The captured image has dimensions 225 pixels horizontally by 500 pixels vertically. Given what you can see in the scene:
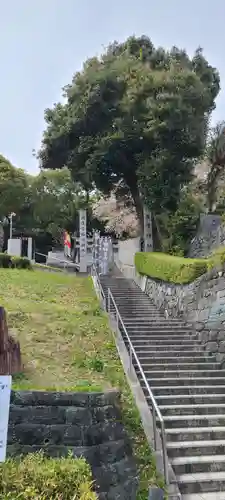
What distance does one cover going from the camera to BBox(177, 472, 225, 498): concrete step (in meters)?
5.73

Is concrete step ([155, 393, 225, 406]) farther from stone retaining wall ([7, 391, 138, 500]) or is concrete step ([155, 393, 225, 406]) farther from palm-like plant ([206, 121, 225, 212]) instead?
palm-like plant ([206, 121, 225, 212])

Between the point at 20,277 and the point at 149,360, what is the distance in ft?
29.4

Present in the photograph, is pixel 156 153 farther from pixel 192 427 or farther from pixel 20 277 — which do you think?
pixel 192 427

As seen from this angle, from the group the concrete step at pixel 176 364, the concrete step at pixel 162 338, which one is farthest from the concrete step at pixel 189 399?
the concrete step at pixel 162 338

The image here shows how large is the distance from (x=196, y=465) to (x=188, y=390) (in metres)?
2.06

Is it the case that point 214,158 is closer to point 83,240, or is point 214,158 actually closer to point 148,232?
point 148,232

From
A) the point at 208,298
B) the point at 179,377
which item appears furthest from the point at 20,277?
the point at 179,377

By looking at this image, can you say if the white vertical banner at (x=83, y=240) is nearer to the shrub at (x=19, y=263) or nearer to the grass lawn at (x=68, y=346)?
the shrub at (x=19, y=263)

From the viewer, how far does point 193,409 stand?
24.3 ft

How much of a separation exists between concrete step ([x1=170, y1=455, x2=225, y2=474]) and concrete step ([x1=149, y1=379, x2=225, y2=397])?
70.2 inches

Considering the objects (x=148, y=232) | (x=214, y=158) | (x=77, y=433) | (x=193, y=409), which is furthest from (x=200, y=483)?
(x=214, y=158)

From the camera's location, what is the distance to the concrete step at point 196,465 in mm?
6020

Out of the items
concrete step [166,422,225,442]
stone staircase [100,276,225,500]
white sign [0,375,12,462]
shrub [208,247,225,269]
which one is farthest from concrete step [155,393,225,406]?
white sign [0,375,12,462]

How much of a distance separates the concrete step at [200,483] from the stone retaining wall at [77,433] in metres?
0.74
